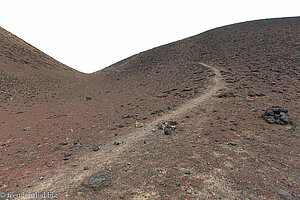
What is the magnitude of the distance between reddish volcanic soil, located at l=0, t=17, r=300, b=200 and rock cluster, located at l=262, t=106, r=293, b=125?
8cm

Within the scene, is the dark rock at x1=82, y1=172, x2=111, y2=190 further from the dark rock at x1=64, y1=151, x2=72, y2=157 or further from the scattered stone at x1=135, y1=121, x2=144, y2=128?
the scattered stone at x1=135, y1=121, x2=144, y2=128

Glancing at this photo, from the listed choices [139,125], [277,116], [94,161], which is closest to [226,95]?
[277,116]

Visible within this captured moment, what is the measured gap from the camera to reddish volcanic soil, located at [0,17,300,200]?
395 centimetres

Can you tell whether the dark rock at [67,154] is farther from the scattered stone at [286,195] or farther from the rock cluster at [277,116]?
the rock cluster at [277,116]

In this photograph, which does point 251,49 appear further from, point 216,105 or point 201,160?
point 201,160

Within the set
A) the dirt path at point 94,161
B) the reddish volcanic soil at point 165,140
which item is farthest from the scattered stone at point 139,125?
the dirt path at point 94,161

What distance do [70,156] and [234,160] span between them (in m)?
6.04

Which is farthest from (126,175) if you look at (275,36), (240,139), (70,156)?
(275,36)

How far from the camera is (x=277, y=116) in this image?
775cm

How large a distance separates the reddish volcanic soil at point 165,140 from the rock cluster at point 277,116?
3.3 inches

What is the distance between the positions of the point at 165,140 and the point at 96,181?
3.24 meters

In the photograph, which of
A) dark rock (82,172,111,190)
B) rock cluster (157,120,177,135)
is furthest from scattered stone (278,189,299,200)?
dark rock (82,172,111,190)

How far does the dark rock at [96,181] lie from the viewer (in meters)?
3.96

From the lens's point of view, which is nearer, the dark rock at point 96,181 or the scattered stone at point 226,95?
the dark rock at point 96,181
